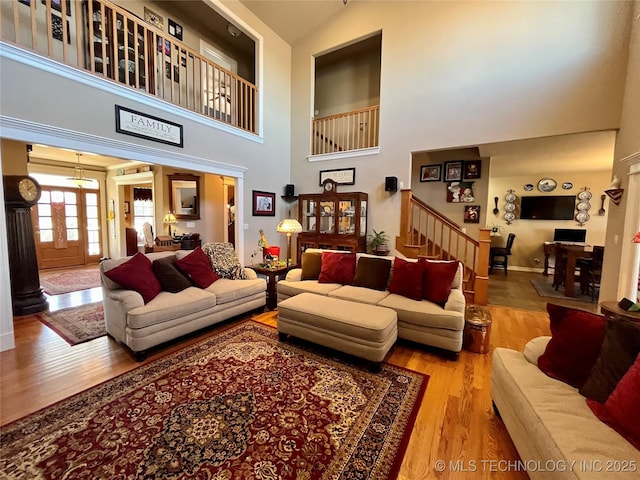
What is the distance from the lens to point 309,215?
5.50m

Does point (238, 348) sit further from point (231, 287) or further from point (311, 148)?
point (311, 148)

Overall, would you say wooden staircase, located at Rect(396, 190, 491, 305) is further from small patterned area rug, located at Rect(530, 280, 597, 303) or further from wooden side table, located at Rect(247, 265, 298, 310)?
wooden side table, located at Rect(247, 265, 298, 310)

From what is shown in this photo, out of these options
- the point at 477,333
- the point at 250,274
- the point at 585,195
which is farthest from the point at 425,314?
the point at 585,195

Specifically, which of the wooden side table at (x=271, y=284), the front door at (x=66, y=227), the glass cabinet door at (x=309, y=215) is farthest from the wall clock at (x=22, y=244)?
the glass cabinet door at (x=309, y=215)

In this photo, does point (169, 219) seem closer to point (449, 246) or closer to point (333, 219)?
point (333, 219)

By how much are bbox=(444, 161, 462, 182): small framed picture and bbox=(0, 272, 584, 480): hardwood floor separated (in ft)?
11.3

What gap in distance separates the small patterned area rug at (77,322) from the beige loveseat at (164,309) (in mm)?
294

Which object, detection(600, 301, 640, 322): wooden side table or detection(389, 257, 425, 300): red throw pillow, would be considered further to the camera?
detection(389, 257, 425, 300): red throw pillow

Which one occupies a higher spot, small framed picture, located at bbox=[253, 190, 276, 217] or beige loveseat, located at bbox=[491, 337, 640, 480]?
small framed picture, located at bbox=[253, 190, 276, 217]

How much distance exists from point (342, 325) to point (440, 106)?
13.3 ft

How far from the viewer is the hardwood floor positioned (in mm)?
1547

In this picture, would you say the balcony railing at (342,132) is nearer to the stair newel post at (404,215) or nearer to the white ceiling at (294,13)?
the stair newel post at (404,215)

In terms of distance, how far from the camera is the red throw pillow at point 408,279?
9.66 ft

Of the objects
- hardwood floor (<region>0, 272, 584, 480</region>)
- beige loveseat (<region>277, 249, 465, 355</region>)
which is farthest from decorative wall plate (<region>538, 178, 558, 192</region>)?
beige loveseat (<region>277, 249, 465, 355</region>)
